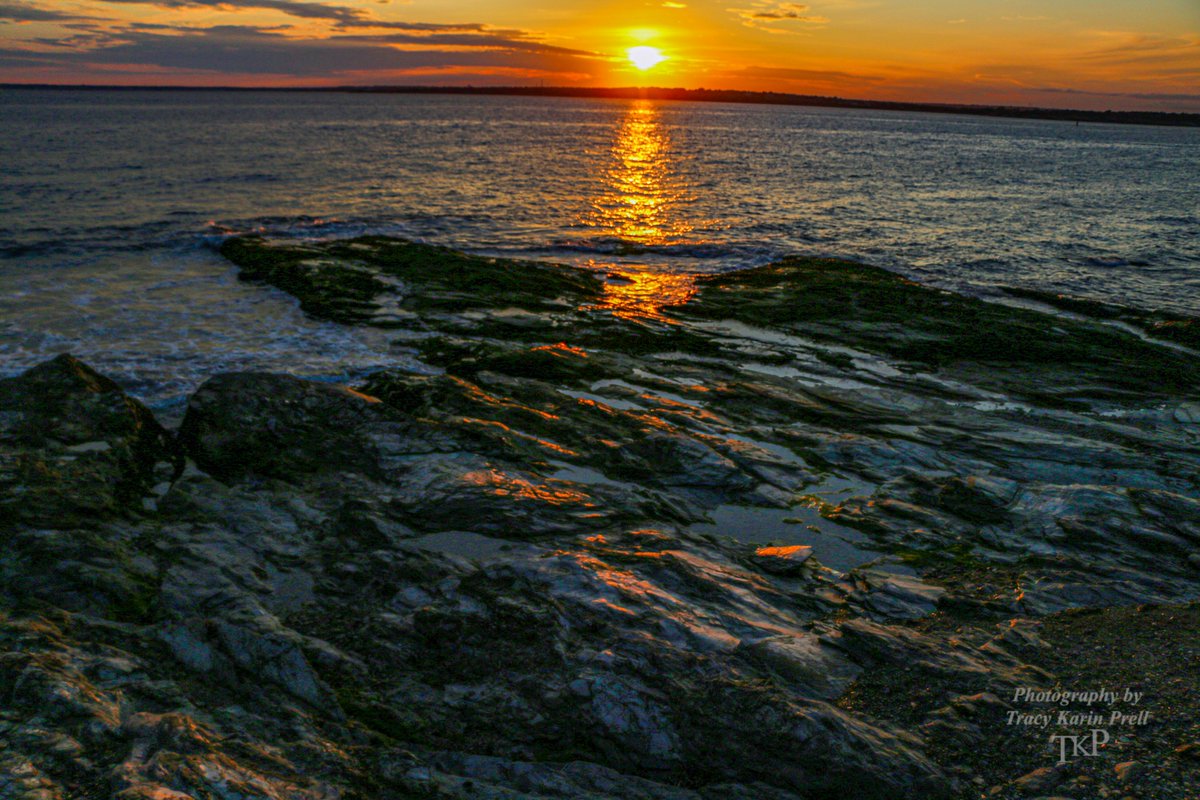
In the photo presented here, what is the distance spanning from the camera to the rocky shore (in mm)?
5004

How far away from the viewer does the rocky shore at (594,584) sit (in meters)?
5.00

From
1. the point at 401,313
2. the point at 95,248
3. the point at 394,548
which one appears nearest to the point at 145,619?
the point at 394,548

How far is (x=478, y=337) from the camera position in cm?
1650

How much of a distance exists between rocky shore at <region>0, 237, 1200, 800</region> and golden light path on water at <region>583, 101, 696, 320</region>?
20.7 feet

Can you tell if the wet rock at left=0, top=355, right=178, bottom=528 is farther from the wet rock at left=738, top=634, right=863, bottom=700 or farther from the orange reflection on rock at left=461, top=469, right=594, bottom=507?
the wet rock at left=738, top=634, right=863, bottom=700

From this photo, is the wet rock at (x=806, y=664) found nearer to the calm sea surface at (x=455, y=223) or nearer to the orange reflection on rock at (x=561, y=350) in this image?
the orange reflection on rock at (x=561, y=350)

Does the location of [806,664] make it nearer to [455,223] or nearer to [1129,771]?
[1129,771]

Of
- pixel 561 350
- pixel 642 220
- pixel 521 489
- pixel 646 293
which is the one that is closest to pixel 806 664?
pixel 521 489

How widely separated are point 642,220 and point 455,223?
9.36 m

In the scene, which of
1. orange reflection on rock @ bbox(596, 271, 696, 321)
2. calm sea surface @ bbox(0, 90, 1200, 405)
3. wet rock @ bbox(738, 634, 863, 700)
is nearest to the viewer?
wet rock @ bbox(738, 634, 863, 700)

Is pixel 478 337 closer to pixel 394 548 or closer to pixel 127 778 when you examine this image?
pixel 394 548

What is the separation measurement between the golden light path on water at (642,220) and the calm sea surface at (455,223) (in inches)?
13.4

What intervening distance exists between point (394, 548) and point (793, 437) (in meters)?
6.71

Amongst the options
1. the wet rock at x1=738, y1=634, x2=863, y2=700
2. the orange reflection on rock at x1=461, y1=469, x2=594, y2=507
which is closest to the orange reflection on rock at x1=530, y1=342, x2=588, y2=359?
the orange reflection on rock at x1=461, y1=469, x2=594, y2=507
